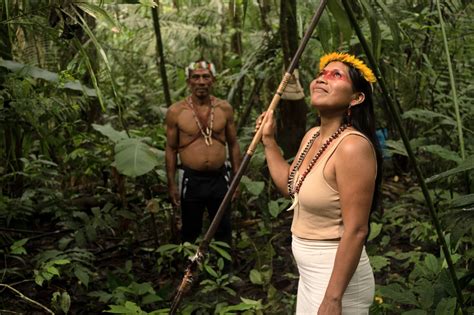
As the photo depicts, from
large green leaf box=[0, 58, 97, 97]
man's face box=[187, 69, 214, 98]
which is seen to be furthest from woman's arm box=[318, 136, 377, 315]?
man's face box=[187, 69, 214, 98]

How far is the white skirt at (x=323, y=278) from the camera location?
229 centimetres

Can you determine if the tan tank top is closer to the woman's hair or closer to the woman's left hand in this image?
the woman's hair

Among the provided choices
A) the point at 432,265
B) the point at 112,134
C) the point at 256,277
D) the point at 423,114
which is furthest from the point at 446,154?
the point at 112,134

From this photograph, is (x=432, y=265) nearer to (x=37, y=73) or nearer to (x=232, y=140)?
(x=232, y=140)

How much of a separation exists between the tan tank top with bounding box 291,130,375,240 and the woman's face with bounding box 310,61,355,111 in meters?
0.13

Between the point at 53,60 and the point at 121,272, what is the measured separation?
1.67 meters

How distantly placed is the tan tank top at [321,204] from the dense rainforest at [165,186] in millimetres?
385

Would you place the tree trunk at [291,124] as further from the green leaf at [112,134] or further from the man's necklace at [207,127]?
the green leaf at [112,134]

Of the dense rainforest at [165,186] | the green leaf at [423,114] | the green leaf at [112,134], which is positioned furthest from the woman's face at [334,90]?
the green leaf at [112,134]

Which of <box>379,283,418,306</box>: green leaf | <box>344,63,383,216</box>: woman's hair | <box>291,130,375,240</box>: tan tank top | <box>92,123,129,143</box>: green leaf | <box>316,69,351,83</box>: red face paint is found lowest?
<box>379,283,418,306</box>: green leaf

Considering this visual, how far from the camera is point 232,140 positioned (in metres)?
4.80

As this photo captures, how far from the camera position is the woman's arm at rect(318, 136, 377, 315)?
7.14 ft

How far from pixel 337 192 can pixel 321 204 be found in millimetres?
72

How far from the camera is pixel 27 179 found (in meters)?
5.53
